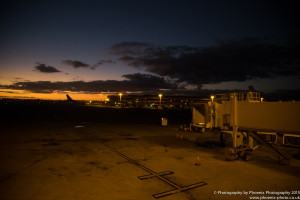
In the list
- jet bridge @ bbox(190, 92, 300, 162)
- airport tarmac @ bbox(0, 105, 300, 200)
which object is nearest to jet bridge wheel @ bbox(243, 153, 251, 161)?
jet bridge @ bbox(190, 92, 300, 162)

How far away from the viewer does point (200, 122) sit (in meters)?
21.4

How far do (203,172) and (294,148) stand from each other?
7496 mm

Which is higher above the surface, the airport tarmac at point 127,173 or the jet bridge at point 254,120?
the jet bridge at point 254,120

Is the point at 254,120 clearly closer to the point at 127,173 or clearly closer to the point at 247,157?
the point at 247,157

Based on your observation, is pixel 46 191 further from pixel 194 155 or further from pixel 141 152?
pixel 194 155

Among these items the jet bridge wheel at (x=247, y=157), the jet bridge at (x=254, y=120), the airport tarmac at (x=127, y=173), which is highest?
the jet bridge at (x=254, y=120)

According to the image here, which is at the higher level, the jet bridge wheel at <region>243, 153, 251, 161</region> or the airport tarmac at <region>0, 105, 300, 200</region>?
the jet bridge wheel at <region>243, 153, 251, 161</region>

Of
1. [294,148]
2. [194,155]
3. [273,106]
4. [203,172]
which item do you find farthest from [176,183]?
[294,148]

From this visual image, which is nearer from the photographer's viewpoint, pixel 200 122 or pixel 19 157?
pixel 19 157

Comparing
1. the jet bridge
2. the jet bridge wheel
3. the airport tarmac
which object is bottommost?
the airport tarmac

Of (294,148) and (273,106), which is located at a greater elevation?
(273,106)

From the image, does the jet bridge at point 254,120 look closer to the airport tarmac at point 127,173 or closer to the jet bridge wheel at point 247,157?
the jet bridge wheel at point 247,157

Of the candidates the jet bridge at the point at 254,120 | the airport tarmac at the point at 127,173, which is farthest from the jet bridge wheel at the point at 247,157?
the airport tarmac at the point at 127,173

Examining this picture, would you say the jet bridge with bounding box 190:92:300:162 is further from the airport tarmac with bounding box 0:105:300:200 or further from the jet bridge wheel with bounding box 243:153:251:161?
the airport tarmac with bounding box 0:105:300:200
